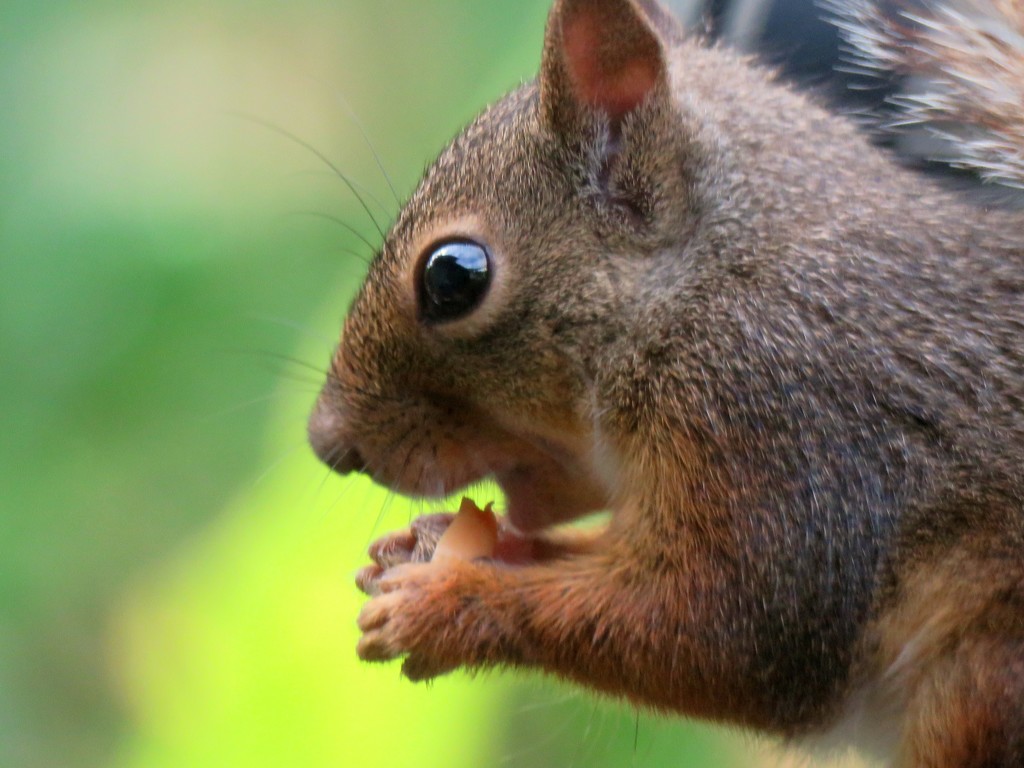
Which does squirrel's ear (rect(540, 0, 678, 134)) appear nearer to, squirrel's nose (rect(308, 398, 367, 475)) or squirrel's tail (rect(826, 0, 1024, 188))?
squirrel's tail (rect(826, 0, 1024, 188))

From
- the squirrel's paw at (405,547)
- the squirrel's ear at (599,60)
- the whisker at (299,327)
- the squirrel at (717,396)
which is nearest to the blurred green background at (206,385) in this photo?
the whisker at (299,327)

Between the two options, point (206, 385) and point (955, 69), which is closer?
point (955, 69)

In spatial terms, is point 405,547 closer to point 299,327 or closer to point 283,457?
point 283,457

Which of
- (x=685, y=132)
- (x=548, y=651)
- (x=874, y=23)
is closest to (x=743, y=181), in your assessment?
(x=685, y=132)

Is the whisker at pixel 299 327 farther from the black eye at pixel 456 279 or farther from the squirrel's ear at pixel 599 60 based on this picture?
the squirrel's ear at pixel 599 60

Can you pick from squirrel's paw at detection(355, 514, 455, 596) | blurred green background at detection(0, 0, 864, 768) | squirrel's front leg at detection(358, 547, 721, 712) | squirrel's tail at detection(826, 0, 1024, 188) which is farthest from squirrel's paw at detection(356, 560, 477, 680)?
squirrel's tail at detection(826, 0, 1024, 188)

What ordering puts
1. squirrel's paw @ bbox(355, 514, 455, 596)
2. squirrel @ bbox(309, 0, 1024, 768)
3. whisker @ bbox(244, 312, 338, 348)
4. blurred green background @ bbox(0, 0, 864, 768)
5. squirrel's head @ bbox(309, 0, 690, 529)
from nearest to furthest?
squirrel @ bbox(309, 0, 1024, 768) → squirrel's head @ bbox(309, 0, 690, 529) → squirrel's paw @ bbox(355, 514, 455, 596) → whisker @ bbox(244, 312, 338, 348) → blurred green background @ bbox(0, 0, 864, 768)

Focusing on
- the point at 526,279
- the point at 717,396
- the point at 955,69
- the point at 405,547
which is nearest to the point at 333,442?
the point at 405,547

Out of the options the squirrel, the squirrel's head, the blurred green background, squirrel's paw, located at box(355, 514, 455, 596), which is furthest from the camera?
the blurred green background

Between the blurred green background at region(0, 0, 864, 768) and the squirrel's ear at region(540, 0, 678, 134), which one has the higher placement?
the squirrel's ear at region(540, 0, 678, 134)
